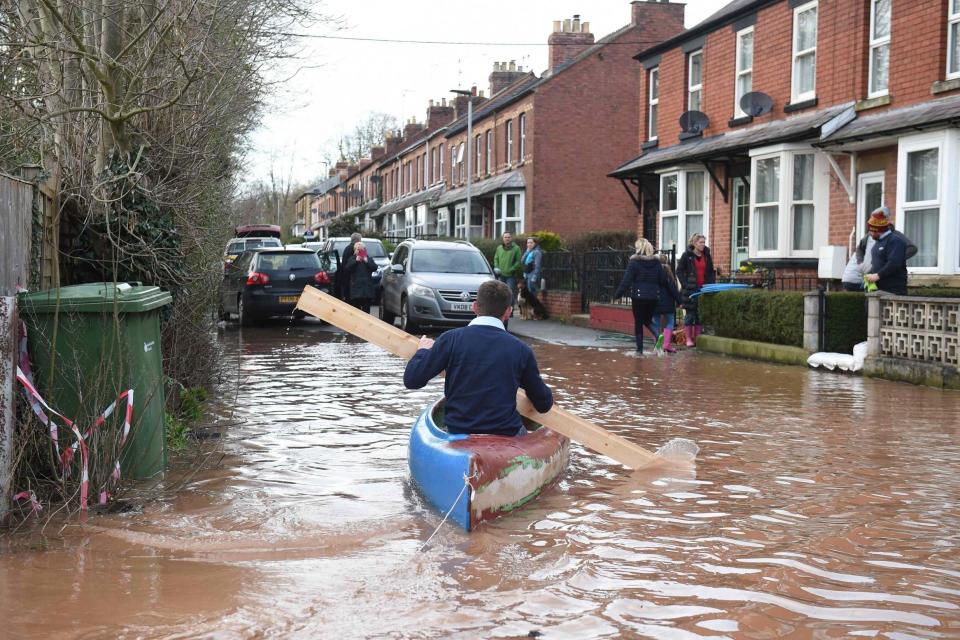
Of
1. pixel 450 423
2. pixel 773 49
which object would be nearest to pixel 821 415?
pixel 450 423

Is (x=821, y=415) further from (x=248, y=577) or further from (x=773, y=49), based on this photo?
(x=773, y=49)

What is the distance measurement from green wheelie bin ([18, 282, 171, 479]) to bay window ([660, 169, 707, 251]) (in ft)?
63.7

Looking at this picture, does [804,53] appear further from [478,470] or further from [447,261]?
[478,470]

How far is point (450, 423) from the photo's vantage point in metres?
6.91

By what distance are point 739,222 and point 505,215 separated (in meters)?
17.7

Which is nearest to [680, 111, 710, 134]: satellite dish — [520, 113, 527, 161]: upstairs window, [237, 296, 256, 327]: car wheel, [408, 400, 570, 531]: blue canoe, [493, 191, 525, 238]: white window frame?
[237, 296, 256, 327]: car wheel

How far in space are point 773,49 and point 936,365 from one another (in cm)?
1104

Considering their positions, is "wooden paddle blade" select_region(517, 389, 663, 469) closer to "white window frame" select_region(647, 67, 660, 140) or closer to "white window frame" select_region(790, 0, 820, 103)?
"white window frame" select_region(790, 0, 820, 103)

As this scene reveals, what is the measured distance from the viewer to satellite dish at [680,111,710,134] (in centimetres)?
2448

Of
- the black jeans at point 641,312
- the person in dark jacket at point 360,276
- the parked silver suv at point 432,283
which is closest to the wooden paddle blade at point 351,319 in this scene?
the black jeans at point 641,312

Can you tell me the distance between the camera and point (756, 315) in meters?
16.8

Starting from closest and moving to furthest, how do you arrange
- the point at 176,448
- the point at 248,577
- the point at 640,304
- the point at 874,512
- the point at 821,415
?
the point at 248,577, the point at 874,512, the point at 176,448, the point at 821,415, the point at 640,304

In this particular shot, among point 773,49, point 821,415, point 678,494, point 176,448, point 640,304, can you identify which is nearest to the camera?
point 678,494

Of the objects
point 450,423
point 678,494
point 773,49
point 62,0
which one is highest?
point 773,49
